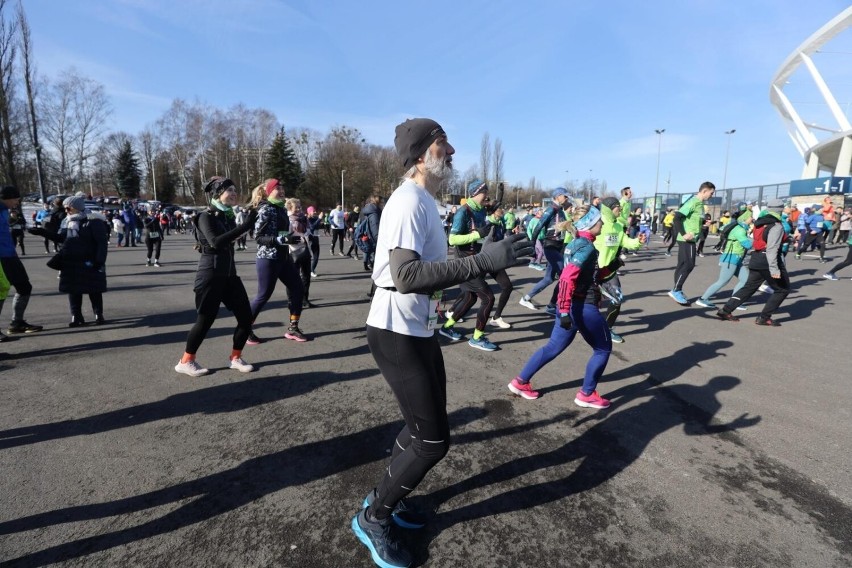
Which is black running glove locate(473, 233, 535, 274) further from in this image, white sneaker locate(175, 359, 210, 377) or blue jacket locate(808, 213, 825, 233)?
blue jacket locate(808, 213, 825, 233)

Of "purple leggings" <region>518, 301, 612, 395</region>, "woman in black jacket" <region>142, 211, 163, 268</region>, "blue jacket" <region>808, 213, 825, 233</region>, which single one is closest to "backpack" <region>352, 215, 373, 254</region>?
"purple leggings" <region>518, 301, 612, 395</region>

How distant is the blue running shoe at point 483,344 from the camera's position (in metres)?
5.68

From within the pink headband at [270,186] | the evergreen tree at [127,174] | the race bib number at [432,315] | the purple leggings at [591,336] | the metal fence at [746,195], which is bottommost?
the purple leggings at [591,336]

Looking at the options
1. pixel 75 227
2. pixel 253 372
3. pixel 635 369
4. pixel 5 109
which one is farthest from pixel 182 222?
pixel 635 369

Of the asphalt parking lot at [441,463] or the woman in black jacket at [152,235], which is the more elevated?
the woman in black jacket at [152,235]

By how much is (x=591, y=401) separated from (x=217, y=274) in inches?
154

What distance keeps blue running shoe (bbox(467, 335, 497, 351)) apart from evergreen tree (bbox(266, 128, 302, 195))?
52803mm

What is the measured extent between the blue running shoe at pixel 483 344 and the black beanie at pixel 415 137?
156 inches

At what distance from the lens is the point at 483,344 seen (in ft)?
18.8

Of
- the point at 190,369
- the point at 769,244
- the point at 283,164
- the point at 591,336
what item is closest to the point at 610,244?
the point at 591,336

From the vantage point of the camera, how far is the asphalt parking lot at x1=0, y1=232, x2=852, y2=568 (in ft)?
7.54

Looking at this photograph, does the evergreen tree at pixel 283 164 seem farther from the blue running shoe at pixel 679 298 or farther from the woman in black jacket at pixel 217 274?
the woman in black jacket at pixel 217 274

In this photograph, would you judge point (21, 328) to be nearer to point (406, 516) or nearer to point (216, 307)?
point (216, 307)

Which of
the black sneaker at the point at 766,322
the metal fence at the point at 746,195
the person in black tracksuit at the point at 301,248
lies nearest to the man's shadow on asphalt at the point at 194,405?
the person in black tracksuit at the point at 301,248
